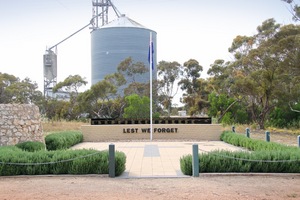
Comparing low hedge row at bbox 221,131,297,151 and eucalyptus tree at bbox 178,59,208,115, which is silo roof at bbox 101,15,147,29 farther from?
low hedge row at bbox 221,131,297,151

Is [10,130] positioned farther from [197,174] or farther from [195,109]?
[195,109]

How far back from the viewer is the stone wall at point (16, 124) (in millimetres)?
13625

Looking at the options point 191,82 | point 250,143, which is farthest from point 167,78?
point 250,143

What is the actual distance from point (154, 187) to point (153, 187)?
0.07 ft

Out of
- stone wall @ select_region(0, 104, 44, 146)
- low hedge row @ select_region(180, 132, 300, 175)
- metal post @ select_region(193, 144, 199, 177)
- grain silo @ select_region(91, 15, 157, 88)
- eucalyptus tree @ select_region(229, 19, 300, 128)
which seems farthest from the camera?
grain silo @ select_region(91, 15, 157, 88)

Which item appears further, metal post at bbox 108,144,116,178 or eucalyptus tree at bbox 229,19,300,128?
eucalyptus tree at bbox 229,19,300,128

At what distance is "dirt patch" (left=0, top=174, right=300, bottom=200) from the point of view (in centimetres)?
723

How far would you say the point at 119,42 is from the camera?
243 feet

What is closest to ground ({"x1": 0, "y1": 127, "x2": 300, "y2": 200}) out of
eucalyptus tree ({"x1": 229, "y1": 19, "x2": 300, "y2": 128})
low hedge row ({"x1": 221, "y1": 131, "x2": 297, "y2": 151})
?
low hedge row ({"x1": 221, "y1": 131, "x2": 297, "y2": 151})

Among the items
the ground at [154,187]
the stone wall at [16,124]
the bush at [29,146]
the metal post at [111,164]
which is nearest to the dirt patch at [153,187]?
the ground at [154,187]

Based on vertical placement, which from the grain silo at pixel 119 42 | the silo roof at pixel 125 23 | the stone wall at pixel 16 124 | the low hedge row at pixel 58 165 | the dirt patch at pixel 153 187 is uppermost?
the silo roof at pixel 125 23

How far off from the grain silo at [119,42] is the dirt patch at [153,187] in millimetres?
→ 65298

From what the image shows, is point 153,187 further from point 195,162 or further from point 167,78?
point 167,78

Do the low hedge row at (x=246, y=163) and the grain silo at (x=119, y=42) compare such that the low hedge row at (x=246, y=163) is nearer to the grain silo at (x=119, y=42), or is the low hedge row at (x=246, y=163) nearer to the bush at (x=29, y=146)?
the bush at (x=29, y=146)
